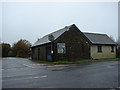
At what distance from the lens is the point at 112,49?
89.9ft

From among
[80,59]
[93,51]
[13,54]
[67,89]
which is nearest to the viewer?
[67,89]

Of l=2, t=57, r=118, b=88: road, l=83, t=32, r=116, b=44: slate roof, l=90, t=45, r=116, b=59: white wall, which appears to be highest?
l=83, t=32, r=116, b=44: slate roof

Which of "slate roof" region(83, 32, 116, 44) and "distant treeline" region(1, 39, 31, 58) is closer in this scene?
"slate roof" region(83, 32, 116, 44)

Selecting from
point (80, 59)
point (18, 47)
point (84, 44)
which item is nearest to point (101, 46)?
point (84, 44)

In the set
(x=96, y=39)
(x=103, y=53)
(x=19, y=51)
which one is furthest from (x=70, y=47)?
(x=19, y=51)

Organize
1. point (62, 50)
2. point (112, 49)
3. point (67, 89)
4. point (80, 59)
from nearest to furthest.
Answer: point (67, 89)
point (62, 50)
point (80, 59)
point (112, 49)

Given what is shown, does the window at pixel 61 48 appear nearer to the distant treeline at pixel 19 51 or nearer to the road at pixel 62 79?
the road at pixel 62 79

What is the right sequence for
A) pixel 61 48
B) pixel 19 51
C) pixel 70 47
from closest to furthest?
pixel 61 48 < pixel 70 47 < pixel 19 51

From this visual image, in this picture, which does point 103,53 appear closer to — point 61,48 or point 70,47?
point 70,47

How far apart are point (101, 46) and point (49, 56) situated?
11.6 meters

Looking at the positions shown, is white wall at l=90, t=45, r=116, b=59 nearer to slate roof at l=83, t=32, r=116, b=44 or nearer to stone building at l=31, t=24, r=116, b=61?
stone building at l=31, t=24, r=116, b=61

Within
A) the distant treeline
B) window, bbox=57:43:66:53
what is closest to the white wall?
window, bbox=57:43:66:53

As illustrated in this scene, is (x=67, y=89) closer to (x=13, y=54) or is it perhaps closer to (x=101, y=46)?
(x=101, y=46)

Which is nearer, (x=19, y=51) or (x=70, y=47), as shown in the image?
(x=70, y=47)
